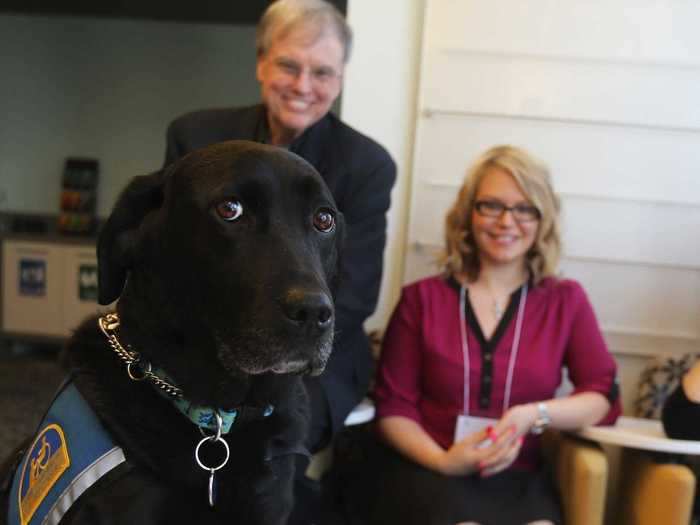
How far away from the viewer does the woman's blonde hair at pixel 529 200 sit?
1.80m

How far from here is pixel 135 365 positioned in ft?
3.27

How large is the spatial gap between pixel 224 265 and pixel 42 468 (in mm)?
375

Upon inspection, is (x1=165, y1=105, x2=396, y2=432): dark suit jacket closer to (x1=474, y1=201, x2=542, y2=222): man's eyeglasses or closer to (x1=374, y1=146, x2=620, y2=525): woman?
(x1=374, y1=146, x2=620, y2=525): woman

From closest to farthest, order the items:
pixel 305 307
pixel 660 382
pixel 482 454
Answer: pixel 305 307 → pixel 482 454 → pixel 660 382

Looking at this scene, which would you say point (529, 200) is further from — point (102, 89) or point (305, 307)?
point (102, 89)

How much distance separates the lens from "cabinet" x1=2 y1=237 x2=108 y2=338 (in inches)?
172

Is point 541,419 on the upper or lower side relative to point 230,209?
lower

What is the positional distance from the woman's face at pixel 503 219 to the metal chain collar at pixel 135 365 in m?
1.04

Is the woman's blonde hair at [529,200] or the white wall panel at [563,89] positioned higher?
the white wall panel at [563,89]

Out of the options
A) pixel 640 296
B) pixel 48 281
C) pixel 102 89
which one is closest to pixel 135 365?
pixel 640 296

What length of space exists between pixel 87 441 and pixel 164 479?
11 cm

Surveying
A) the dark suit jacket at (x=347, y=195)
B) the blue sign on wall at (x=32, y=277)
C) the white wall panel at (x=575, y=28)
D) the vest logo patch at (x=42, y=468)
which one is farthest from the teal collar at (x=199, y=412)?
the blue sign on wall at (x=32, y=277)

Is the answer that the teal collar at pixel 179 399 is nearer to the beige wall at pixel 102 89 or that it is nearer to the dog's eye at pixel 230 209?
the dog's eye at pixel 230 209

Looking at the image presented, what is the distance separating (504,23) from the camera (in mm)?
2297
